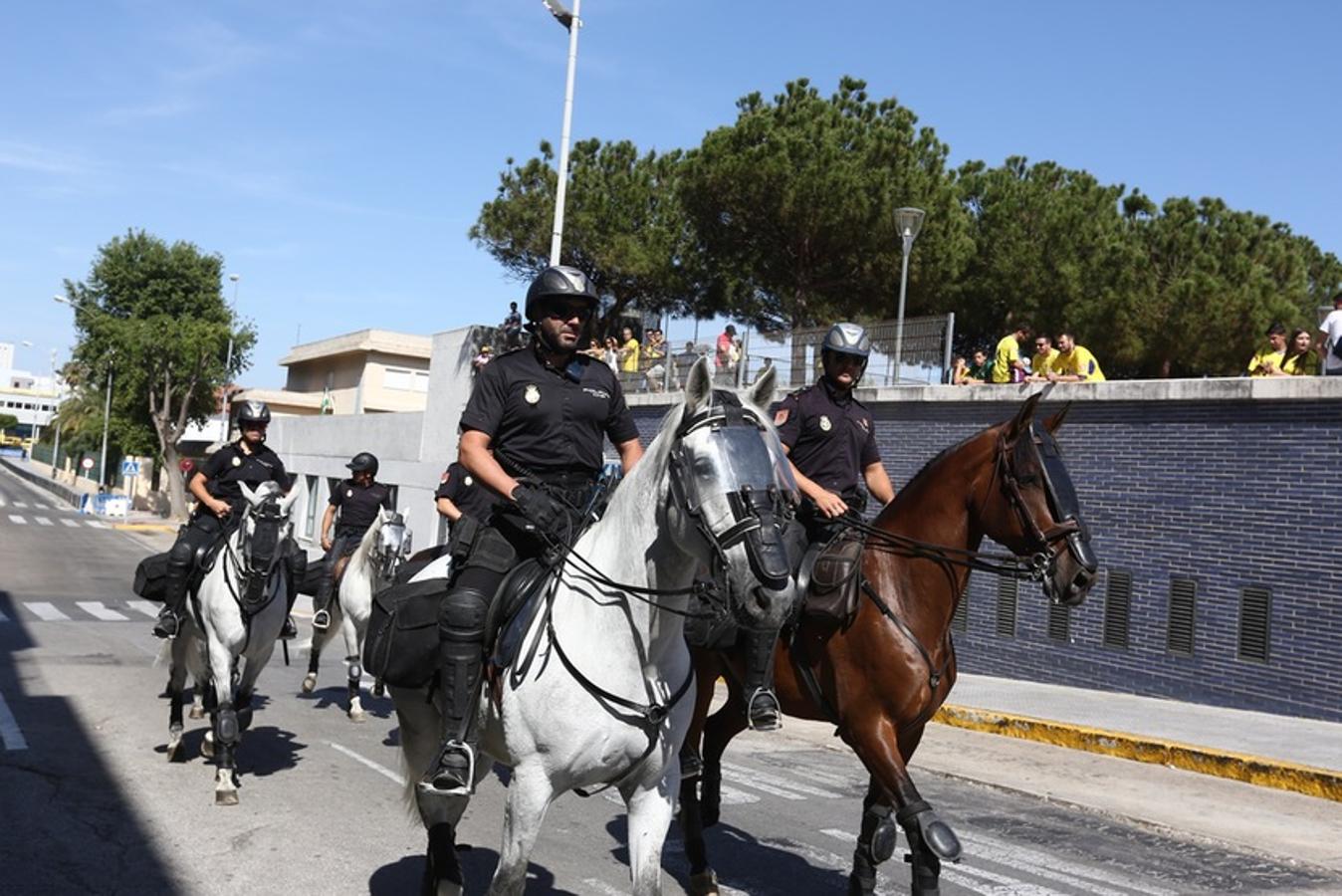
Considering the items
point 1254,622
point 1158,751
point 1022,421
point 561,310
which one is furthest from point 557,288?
point 1254,622

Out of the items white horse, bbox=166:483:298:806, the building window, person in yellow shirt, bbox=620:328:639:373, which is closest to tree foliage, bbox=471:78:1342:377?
person in yellow shirt, bbox=620:328:639:373

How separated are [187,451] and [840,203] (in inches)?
2081

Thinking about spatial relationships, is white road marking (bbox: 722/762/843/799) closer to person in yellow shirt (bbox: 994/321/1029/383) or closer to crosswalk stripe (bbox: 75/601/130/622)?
person in yellow shirt (bbox: 994/321/1029/383)

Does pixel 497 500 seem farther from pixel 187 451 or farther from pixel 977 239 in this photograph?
pixel 187 451

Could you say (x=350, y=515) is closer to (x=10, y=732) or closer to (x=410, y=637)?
(x=10, y=732)

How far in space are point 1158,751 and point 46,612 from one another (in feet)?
57.7

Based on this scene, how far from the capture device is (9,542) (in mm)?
37156

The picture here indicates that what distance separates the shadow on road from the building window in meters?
33.9

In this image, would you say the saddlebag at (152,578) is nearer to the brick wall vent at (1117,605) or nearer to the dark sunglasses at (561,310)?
the dark sunglasses at (561,310)

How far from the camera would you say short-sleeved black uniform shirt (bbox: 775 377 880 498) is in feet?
25.0

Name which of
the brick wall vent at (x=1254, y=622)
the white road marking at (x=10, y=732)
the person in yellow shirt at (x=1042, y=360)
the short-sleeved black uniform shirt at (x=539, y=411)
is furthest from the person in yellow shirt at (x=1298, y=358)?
the white road marking at (x=10, y=732)

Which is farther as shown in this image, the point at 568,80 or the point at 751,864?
the point at 568,80

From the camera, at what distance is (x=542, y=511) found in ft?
16.5

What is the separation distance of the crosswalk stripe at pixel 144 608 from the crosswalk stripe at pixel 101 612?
1.61 ft
